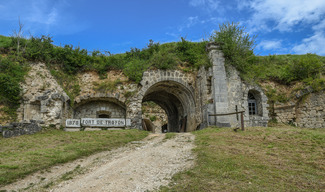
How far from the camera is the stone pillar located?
13.6m

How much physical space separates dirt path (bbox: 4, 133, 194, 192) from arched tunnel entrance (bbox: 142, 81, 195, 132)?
7.45m

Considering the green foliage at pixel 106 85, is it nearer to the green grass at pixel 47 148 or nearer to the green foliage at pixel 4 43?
the green grass at pixel 47 148

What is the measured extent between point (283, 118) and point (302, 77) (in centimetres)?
291

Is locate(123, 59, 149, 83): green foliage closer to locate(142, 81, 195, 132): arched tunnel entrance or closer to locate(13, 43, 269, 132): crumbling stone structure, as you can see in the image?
locate(13, 43, 269, 132): crumbling stone structure

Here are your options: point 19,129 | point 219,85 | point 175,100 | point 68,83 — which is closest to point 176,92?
point 175,100

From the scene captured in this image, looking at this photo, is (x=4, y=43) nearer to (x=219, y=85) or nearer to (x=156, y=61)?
(x=156, y=61)

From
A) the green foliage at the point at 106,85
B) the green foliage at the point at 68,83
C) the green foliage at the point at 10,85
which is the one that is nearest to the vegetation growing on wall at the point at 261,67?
the green foliage at the point at 106,85

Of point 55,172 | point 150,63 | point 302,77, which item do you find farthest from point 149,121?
point 55,172

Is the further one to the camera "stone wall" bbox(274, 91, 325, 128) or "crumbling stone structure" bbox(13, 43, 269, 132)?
"stone wall" bbox(274, 91, 325, 128)

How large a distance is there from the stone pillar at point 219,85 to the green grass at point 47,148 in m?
4.13

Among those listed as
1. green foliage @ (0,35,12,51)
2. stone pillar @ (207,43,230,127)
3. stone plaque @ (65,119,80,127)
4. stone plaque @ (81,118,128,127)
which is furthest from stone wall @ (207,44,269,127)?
green foliage @ (0,35,12,51)

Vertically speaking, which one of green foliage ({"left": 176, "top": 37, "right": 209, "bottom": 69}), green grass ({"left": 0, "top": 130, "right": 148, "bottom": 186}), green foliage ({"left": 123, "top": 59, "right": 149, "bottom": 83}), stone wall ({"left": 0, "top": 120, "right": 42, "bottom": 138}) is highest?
green foliage ({"left": 176, "top": 37, "right": 209, "bottom": 69})

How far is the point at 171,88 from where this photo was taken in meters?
16.8

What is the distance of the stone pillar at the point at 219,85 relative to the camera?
13648 mm
